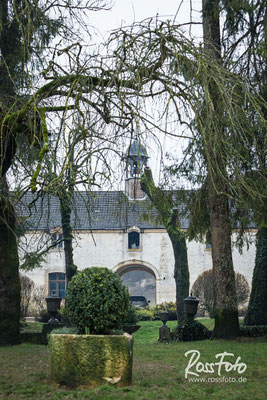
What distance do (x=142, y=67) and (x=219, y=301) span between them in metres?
7.85

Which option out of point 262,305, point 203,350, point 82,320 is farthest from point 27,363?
point 262,305

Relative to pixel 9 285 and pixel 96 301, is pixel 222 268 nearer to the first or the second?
pixel 9 285

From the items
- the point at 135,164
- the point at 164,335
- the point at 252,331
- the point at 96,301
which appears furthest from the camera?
the point at 164,335

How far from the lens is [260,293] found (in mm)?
14656

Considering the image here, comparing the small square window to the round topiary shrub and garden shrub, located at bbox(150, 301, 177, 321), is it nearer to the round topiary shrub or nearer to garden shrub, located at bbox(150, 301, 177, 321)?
garden shrub, located at bbox(150, 301, 177, 321)

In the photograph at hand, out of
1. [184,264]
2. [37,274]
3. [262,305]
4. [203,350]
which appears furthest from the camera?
[37,274]

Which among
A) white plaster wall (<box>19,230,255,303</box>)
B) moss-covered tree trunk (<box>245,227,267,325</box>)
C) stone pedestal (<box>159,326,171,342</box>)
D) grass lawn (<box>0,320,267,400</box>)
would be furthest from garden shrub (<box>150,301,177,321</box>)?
grass lawn (<box>0,320,267,400</box>)

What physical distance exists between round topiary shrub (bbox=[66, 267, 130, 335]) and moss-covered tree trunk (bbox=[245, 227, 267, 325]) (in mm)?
8662

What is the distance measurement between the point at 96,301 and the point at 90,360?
0.76 meters

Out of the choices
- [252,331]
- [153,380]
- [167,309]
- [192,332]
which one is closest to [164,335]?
[192,332]

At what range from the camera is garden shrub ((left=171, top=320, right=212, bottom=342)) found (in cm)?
1335

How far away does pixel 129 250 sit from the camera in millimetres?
34219

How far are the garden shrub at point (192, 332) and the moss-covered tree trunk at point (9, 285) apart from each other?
172 inches

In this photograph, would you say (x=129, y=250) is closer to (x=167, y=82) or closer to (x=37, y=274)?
(x=37, y=274)
